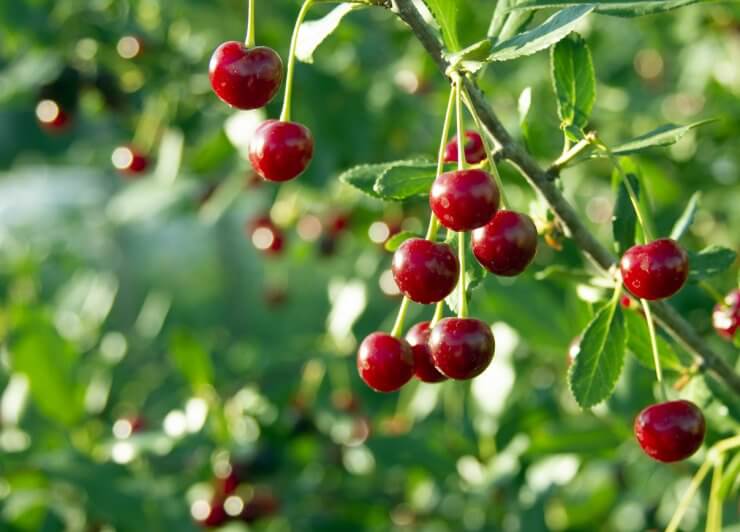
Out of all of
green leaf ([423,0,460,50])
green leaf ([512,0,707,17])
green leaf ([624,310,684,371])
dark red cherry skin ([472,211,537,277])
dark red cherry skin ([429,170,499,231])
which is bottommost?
green leaf ([624,310,684,371])

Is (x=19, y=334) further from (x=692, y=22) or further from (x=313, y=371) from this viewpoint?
(x=692, y=22)

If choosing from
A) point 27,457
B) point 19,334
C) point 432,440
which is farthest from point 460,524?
point 19,334

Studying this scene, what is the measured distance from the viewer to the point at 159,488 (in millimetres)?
2111

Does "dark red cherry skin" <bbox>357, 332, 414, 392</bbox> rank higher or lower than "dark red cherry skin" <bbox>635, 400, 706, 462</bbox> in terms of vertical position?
higher

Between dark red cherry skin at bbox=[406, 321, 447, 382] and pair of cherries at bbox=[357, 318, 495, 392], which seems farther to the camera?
dark red cherry skin at bbox=[406, 321, 447, 382]

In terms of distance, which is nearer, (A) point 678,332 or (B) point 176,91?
(A) point 678,332

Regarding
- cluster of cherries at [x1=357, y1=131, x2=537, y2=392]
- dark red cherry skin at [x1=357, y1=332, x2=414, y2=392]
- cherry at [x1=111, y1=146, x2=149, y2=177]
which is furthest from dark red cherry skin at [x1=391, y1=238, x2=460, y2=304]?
cherry at [x1=111, y1=146, x2=149, y2=177]

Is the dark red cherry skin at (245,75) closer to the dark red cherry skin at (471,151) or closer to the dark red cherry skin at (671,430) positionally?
the dark red cherry skin at (471,151)

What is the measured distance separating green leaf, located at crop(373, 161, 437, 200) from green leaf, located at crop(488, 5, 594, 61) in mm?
165

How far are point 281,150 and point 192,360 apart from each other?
147 cm

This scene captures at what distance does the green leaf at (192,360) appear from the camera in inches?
97.1

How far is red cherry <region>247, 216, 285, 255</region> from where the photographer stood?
2.86 m

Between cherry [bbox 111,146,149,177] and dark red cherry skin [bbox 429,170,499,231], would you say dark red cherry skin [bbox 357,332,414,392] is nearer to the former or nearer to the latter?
dark red cherry skin [bbox 429,170,499,231]

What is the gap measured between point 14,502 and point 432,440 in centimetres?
78
